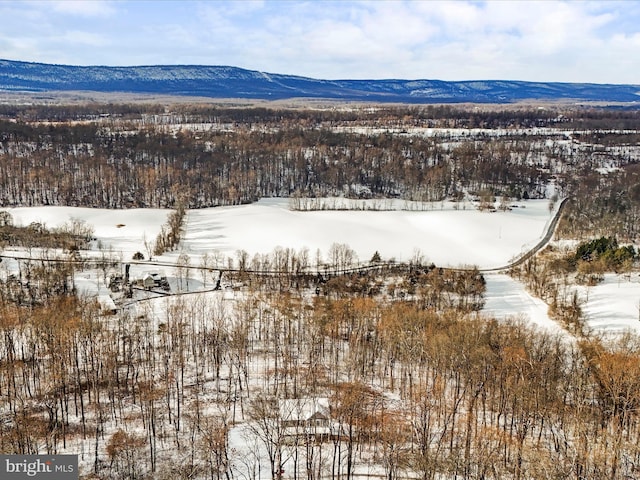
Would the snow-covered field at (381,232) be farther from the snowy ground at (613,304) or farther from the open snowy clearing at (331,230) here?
the snowy ground at (613,304)

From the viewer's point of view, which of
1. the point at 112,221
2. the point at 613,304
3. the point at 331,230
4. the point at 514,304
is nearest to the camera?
the point at 613,304

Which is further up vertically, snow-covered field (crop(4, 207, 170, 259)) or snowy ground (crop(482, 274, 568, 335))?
A: snow-covered field (crop(4, 207, 170, 259))

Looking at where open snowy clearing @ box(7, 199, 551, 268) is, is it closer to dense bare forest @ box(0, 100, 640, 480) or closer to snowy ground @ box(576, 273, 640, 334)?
dense bare forest @ box(0, 100, 640, 480)

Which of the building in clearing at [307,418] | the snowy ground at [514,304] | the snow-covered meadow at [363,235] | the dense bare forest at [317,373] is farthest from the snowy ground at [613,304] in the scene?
the building in clearing at [307,418]

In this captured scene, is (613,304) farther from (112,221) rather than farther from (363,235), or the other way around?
(112,221)

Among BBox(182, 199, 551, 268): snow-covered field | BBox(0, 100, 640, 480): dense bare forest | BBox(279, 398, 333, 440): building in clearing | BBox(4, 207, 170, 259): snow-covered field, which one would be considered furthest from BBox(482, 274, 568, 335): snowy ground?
BBox(4, 207, 170, 259): snow-covered field

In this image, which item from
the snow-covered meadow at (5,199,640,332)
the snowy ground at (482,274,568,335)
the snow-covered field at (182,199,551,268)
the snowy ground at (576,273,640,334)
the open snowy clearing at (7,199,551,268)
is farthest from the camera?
the snow-covered field at (182,199,551,268)

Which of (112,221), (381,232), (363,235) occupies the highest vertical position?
(381,232)

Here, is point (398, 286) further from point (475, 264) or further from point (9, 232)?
point (9, 232)

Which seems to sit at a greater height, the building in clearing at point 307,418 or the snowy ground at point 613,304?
the snowy ground at point 613,304

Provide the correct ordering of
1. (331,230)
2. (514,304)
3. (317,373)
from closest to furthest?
(317,373) → (514,304) → (331,230)

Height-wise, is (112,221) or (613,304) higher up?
(112,221)

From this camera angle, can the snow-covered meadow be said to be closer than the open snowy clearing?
Yes

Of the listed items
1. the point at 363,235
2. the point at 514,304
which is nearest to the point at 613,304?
the point at 514,304
